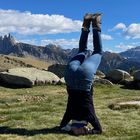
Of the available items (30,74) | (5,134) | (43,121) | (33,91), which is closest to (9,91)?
(33,91)

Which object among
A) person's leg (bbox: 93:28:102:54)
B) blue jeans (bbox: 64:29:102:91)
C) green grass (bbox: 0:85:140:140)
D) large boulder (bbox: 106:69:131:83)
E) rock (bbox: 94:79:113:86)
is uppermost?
person's leg (bbox: 93:28:102:54)

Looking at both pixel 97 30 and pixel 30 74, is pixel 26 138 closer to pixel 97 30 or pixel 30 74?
pixel 97 30

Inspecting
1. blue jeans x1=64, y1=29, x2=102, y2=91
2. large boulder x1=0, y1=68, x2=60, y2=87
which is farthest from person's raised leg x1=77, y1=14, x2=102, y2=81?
large boulder x1=0, y1=68, x2=60, y2=87

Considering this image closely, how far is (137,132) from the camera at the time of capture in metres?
20.5

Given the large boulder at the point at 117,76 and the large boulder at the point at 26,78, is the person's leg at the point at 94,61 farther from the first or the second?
the large boulder at the point at 117,76

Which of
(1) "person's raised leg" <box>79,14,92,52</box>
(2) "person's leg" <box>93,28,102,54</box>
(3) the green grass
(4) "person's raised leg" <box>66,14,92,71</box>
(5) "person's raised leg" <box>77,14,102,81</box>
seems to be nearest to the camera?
(3) the green grass

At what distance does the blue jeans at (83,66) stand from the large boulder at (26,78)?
2691 centimetres

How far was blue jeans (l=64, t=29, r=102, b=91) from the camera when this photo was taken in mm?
19953

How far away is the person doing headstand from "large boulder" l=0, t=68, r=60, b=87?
26.9 m

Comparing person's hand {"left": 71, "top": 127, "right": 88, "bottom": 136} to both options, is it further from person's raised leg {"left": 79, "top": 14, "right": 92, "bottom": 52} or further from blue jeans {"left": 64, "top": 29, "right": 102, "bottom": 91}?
person's raised leg {"left": 79, "top": 14, "right": 92, "bottom": 52}

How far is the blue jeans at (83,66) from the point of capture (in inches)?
786

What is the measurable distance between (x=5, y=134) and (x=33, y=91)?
24383mm

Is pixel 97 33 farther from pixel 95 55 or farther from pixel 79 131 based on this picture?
pixel 79 131

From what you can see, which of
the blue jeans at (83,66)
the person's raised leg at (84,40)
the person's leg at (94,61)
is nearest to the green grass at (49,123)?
the blue jeans at (83,66)
